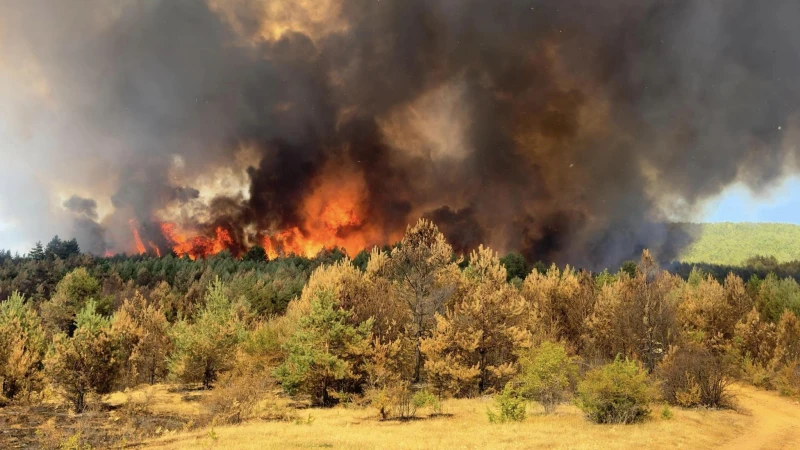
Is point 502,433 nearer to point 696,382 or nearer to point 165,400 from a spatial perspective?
point 696,382

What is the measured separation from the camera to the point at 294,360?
32.2 meters

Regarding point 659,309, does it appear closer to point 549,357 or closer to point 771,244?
point 549,357

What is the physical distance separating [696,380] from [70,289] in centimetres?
7740

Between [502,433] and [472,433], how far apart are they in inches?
52.1

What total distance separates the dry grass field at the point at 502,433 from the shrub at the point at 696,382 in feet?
4.47

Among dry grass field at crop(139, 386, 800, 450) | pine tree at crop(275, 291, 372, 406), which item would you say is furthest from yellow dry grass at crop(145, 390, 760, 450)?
pine tree at crop(275, 291, 372, 406)

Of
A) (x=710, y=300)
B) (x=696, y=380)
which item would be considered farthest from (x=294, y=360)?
(x=710, y=300)

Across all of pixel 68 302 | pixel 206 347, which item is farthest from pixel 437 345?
pixel 68 302

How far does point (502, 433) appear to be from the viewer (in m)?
21.6

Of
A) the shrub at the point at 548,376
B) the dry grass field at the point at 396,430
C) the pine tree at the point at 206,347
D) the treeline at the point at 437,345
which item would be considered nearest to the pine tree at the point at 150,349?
the treeline at the point at 437,345

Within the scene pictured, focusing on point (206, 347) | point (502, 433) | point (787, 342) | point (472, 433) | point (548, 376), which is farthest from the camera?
point (787, 342)

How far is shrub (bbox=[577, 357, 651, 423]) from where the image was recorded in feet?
78.2

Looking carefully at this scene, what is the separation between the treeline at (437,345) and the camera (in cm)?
2939

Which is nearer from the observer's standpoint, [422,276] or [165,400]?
[165,400]
